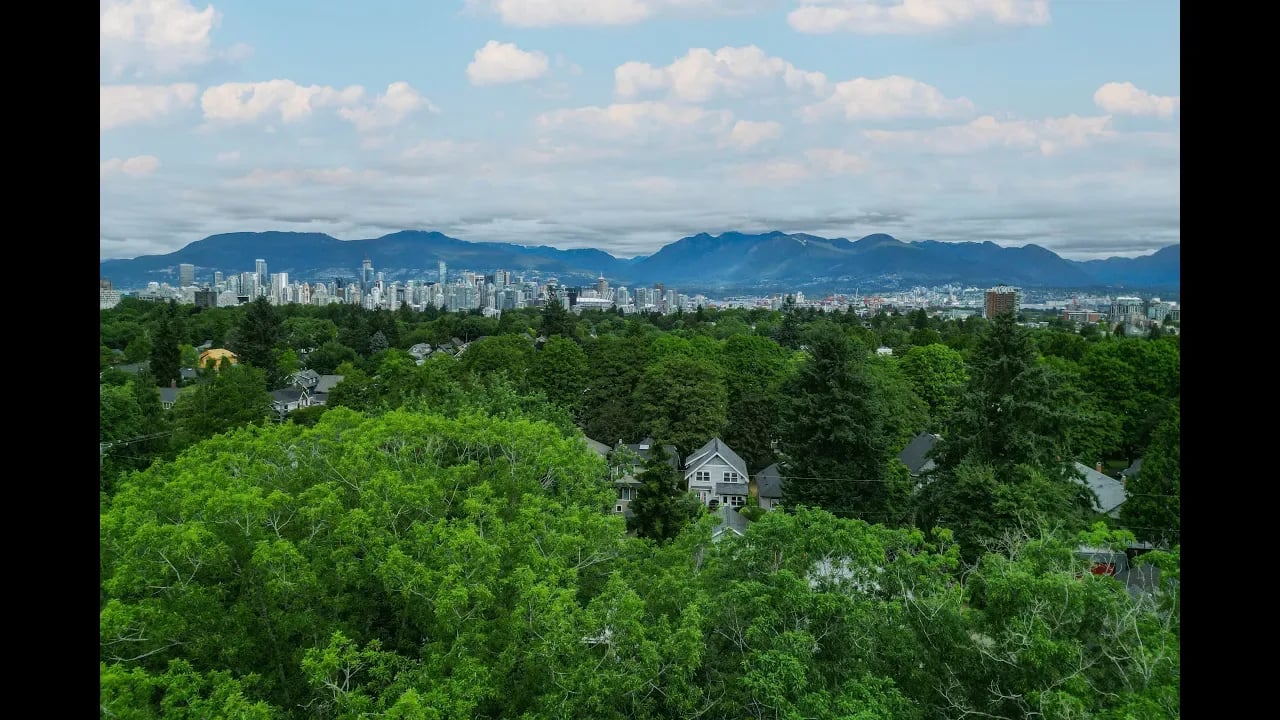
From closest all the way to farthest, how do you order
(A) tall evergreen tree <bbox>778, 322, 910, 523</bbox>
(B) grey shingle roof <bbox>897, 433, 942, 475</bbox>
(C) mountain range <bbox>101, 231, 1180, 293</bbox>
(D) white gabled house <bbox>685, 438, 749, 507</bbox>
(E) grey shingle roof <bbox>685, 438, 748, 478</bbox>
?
(A) tall evergreen tree <bbox>778, 322, 910, 523</bbox> → (D) white gabled house <bbox>685, 438, 749, 507</bbox> → (B) grey shingle roof <bbox>897, 433, 942, 475</bbox> → (E) grey shingle roof <bbox>685, 438, 748, 478</bbox> → (C) mountain range <bbox>101, 231, 1180, 293</bbox>

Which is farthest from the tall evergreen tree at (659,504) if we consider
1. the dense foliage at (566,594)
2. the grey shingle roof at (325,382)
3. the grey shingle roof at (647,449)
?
the grey shingle roof at (325,382)

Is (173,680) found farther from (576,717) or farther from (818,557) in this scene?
(818,557)

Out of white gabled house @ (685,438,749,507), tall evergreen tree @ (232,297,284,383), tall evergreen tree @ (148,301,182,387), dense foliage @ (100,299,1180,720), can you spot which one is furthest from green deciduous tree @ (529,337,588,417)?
dense foliage @ (100,299,1180,720)

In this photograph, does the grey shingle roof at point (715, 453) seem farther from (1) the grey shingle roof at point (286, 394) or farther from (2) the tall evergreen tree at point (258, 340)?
(2) the tall evergreen tree at point (258, 340)

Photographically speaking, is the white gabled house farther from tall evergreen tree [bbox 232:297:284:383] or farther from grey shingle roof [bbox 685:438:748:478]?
tall evergreen tree [bbox 232:297:284:383]
